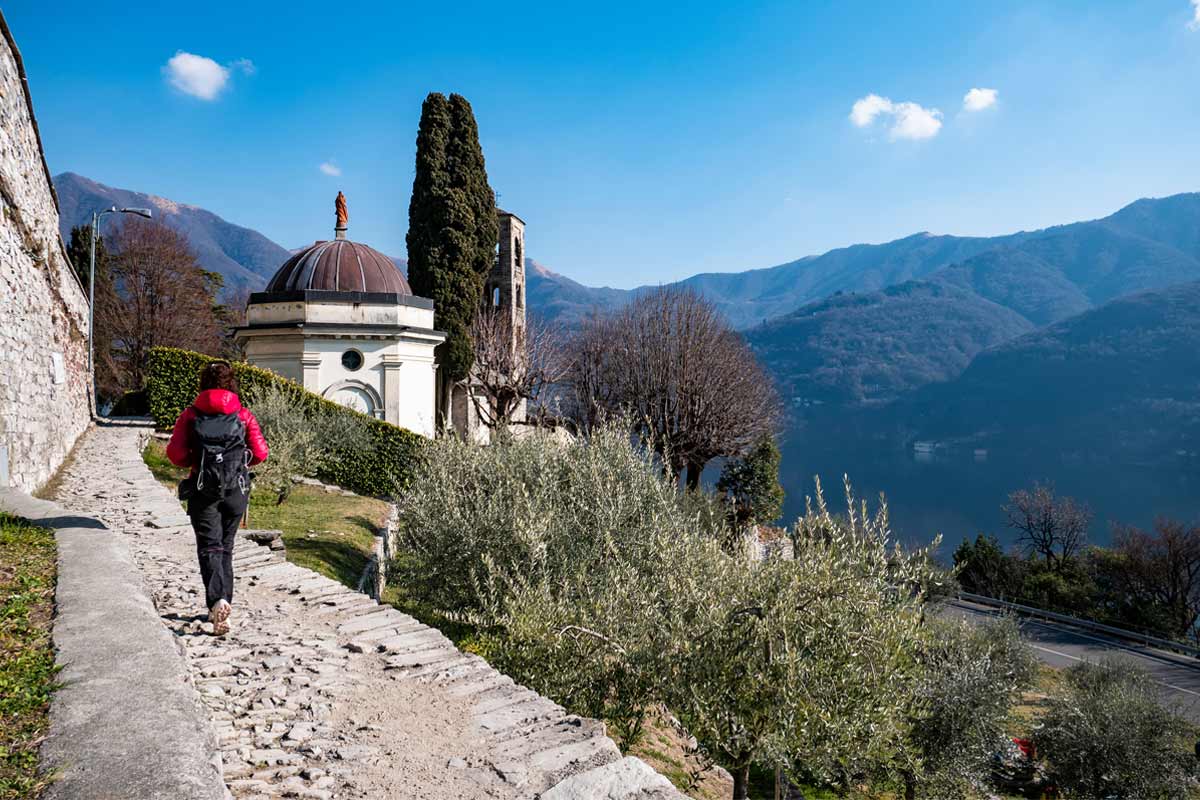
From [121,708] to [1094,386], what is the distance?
17184 centimetres

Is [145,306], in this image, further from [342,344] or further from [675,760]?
[675,760]

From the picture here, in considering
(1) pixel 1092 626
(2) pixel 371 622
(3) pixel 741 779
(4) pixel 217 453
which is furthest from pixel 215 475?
(1) pixel 1092 626

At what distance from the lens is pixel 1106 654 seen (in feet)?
87.2

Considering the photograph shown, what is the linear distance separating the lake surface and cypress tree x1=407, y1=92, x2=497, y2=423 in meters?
43.0

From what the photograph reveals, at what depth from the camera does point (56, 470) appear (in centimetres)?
1182

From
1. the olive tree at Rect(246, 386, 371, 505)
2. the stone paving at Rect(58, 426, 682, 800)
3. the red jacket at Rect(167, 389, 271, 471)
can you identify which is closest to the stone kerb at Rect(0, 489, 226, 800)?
the stone paving at Rect(58, 426, 682, 800)

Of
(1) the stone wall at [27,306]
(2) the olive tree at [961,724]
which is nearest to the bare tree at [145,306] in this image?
(1) the stone wall at [27,306]

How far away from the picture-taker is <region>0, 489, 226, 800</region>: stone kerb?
8.79 ft

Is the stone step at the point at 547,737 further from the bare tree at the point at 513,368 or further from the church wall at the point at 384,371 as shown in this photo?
the bare tree at the point at 513,368

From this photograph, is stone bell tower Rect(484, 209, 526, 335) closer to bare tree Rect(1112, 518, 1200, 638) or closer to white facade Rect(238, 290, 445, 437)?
white facade Rect(238, 290, 445, 437)

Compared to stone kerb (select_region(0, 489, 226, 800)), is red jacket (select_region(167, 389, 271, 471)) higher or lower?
higher

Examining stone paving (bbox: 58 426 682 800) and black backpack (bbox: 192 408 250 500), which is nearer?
stone paving (bbox: 58 426 682 800)

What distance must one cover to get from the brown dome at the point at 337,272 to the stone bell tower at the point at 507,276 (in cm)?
1781

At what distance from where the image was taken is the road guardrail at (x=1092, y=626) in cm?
2897
